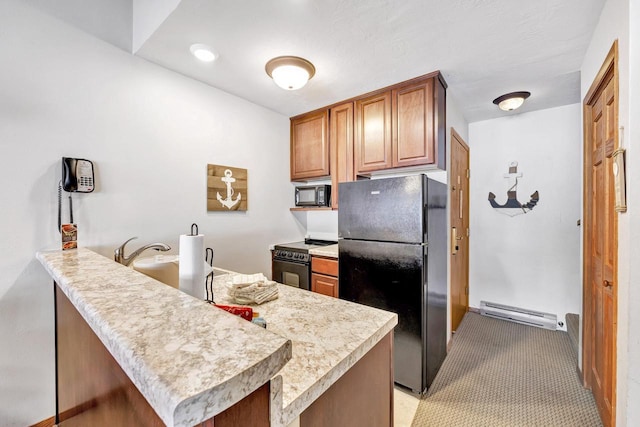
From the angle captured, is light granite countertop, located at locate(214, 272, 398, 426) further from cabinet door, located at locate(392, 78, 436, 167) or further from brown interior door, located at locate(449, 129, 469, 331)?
brown interior door, located at locate(449, 129, 469, 331)

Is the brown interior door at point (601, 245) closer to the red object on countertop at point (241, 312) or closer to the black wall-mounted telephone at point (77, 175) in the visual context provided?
the red object on countertop at point (241, 312)

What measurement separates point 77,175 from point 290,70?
157cm

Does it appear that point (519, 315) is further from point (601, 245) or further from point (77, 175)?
point (77, 175)

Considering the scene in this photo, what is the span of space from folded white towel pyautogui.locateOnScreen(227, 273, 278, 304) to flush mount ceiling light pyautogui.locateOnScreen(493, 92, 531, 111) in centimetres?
281

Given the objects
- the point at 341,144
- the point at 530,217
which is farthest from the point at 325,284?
the point at 530,217

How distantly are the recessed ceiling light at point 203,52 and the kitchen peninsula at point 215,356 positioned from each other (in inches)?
59.3

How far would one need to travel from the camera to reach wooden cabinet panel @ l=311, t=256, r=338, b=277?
8.20 feet

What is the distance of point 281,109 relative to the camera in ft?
9.82

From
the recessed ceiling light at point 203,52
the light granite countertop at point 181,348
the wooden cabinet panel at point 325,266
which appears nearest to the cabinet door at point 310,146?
the wooden cabinet panel at point 325,266

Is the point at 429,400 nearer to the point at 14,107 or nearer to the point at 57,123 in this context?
the point at 57,123

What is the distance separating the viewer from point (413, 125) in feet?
7.56

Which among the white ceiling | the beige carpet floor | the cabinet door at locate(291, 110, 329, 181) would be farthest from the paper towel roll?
the cabinet door at locate(291, 110, 329, 181)

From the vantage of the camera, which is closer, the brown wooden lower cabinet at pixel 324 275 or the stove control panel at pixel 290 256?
the brown wooden lower cabinet at pixel 324 275

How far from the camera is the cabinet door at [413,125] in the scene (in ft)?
7.27
